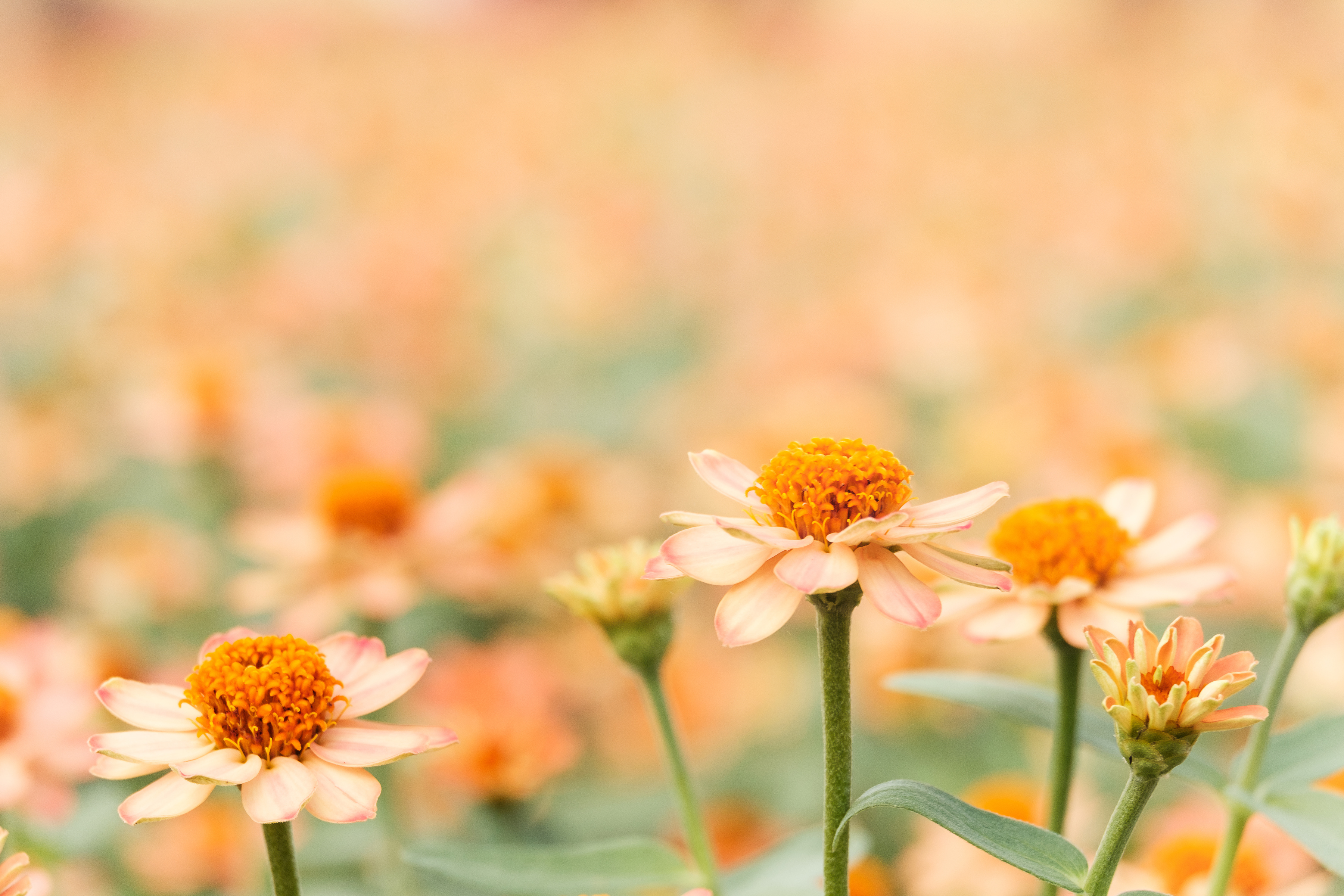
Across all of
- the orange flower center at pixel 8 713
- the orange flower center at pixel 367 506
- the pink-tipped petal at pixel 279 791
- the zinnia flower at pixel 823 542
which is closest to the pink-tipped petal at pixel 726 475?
the zinnia flower at pixel 823 542

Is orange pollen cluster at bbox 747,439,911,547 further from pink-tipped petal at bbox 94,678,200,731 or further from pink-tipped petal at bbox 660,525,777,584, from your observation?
pink-tipped petal at bbox 94,678,200,731

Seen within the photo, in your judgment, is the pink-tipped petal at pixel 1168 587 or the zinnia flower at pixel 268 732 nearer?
the zinnia flower at pixel 268 732

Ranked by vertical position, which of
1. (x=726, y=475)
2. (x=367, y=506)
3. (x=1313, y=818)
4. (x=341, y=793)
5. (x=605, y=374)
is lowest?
(x=1313, y=818)

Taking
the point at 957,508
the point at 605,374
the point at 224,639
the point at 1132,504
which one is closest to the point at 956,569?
the point at 957,508

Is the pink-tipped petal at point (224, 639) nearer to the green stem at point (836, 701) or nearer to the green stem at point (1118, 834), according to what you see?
the green stem at point (836, 701)

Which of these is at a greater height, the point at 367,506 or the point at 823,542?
the point at 367,506

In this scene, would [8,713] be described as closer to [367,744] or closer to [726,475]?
[367,744]

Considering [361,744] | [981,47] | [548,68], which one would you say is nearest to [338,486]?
[361,744]
